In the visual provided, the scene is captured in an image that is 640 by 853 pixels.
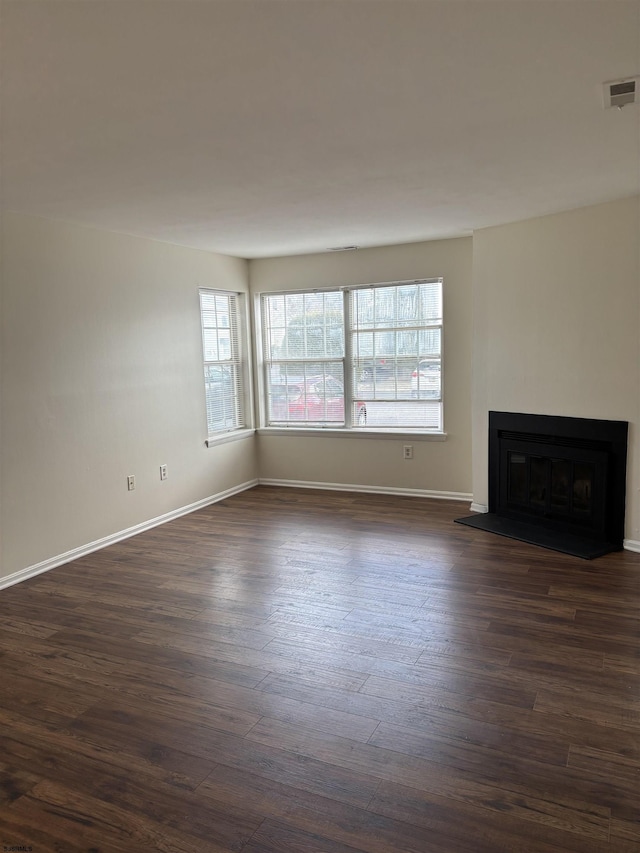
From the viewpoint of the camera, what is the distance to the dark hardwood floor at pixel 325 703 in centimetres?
191

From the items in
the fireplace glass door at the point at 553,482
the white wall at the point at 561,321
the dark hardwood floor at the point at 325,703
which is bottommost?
the dark hardwood floor at the point at 325,703

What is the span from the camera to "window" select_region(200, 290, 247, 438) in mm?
5941

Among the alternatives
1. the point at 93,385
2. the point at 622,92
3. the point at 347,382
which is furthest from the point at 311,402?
the point at 622,92

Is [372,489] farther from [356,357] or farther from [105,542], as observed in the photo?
[105,542]

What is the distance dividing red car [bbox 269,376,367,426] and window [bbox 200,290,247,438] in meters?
0.38

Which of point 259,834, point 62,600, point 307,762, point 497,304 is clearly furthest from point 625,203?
point 62,600

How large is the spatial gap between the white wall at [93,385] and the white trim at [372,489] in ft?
3.09

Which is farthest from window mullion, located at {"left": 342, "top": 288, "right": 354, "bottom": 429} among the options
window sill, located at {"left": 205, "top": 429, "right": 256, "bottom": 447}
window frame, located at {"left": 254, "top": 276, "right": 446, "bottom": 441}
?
window sill, located at {"left": 205, "top": 429, "right": 256, "bottom": 447}

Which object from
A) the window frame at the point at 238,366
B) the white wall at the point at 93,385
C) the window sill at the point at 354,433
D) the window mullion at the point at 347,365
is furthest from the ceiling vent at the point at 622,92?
the window frame at the point at 238,366

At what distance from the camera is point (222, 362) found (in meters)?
6.15

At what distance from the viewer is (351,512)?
5.45m

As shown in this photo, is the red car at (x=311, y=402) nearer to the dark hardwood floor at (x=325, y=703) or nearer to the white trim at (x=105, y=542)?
the white trim at (x=105, y=542)

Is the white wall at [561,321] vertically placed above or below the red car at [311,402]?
above

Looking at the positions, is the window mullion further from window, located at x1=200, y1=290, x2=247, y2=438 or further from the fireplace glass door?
the fireplace glass door
